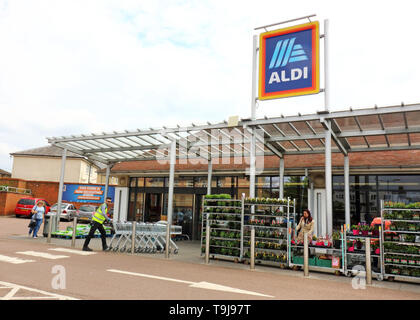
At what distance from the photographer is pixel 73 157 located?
138ft

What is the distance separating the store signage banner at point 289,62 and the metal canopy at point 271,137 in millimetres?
1049

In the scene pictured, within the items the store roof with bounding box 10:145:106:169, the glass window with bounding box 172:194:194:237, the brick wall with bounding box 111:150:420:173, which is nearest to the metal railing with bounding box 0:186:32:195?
the store roof with bounding box 10:145:106:169

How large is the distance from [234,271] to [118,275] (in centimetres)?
286

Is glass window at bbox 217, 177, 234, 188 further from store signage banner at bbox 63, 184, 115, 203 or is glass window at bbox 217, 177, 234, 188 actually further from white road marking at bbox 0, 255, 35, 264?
store signage banner at bbox 63, 184, 115, 203

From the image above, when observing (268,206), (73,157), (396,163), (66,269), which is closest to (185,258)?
(268,206)

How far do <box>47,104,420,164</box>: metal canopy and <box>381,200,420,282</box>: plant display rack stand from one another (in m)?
2.36

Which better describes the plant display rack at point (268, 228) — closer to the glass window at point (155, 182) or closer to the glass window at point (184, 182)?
the glass window at point (184, 182)

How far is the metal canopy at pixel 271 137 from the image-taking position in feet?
29.1

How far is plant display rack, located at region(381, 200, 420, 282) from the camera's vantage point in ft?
24.3

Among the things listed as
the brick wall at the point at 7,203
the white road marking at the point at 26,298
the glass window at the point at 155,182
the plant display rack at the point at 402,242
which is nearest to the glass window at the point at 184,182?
the glass window at the point at 155,182

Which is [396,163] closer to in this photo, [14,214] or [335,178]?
[335,178]

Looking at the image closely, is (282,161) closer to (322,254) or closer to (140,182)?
(322,254)

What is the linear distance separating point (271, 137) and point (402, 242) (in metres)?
4.91

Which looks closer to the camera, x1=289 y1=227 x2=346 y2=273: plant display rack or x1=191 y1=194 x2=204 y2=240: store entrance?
x1=289 y1=227 x2=346 y2=273: plant display rack
